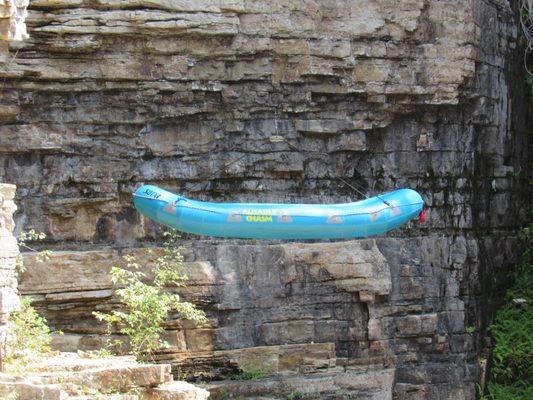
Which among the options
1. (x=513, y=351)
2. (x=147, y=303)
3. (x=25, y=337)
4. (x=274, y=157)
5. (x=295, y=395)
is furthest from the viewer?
(x=513, y=351)

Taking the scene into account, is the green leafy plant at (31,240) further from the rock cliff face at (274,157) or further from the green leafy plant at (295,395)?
the green leafy plant at (295,395)

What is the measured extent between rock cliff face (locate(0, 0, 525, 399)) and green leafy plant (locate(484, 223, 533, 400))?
0.28 m

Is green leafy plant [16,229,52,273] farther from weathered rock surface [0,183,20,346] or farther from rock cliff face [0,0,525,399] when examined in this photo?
weathered rock surface [0,183,20,346]

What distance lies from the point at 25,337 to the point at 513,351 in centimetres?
607

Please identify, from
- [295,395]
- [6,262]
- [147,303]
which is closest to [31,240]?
[147,303]

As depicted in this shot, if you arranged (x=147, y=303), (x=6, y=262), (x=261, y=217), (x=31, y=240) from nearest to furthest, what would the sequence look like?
(x=6, y=262) < (x=147, y=303) < (x=261, y=217) < (x=31, y=240)

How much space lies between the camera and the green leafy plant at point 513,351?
15.4 meters

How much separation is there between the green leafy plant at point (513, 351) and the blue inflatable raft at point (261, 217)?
255cm

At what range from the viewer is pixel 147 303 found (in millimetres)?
13500

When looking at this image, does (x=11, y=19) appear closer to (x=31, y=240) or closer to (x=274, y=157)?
(x=31, y=240)

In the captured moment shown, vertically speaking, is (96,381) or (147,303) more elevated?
(147,303)

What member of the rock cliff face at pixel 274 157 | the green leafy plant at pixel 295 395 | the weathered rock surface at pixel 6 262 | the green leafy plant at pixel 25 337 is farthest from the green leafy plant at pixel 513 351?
the weathered rock surface at pixel 6 262

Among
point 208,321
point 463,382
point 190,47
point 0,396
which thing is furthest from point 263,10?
point 0,396

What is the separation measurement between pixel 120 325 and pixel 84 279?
2.24 ft
